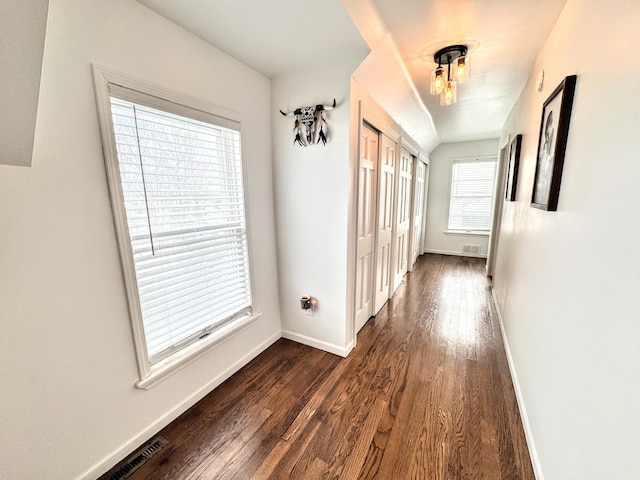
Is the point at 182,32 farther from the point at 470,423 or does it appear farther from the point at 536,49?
the point at 470,423

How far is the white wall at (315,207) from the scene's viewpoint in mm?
1846

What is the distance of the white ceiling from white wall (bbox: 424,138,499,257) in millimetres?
3043

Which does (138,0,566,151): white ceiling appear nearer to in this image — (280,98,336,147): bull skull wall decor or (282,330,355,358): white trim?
(280,98,336,147): bull skull wall decor

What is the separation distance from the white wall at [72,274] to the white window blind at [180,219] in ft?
0.40

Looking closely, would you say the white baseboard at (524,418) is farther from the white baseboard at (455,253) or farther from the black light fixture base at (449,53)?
the white baseboard at (455,253)

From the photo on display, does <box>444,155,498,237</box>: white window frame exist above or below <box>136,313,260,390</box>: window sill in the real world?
above

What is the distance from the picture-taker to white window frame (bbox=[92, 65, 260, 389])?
1142 mm

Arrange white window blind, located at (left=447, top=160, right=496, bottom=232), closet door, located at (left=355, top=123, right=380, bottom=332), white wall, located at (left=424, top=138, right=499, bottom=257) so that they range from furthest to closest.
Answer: white wall, located at (left=424, top=138, right=499, bottom=257)
white window blind, located at (left=447, top=160, right=496, bottom=232)
closet door, located at (left=355, top=123, right=380, bottom=332)

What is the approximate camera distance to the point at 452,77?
1977 millimetres

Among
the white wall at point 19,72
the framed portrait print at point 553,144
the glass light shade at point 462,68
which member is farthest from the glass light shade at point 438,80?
the white wall at point 19,72

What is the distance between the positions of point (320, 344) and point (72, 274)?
174cm

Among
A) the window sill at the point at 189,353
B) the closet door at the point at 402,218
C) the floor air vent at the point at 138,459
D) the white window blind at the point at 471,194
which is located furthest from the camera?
the white window blind at the point at 471,194

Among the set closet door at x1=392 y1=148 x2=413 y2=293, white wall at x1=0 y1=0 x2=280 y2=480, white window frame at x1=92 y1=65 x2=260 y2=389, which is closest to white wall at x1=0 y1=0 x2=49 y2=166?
white wall at x1=0 y1=0 x2=280 y2=480

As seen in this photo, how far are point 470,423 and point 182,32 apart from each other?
2763 millimetres
